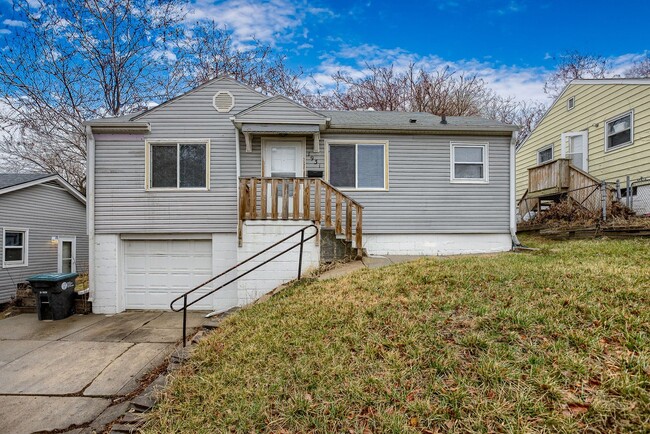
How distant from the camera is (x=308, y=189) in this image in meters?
7.39

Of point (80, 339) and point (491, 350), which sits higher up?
point (491, 350)

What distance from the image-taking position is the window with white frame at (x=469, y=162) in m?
8.94

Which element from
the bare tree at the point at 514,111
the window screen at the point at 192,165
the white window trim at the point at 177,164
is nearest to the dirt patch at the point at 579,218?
the white window trim at the point at 177,164

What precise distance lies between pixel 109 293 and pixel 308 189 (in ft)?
19.4

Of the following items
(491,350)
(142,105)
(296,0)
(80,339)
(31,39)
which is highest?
(296,0)

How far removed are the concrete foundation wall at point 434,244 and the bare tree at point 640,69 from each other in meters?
20.7

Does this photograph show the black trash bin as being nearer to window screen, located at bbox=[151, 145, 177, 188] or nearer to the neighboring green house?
window screen, located at bbox=[151, 145, 177, 188]

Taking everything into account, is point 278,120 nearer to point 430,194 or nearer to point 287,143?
point 287,143

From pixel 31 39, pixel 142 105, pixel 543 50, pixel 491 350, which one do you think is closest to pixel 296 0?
pixel 142 105

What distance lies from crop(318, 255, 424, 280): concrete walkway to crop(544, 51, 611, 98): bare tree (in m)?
20.3

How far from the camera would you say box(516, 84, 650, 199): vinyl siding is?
9953 mm

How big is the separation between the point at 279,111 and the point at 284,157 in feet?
4.00

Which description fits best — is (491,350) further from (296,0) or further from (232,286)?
(296,0)

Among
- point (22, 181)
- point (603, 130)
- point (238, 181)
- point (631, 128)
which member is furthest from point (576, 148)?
point (22, 181)
